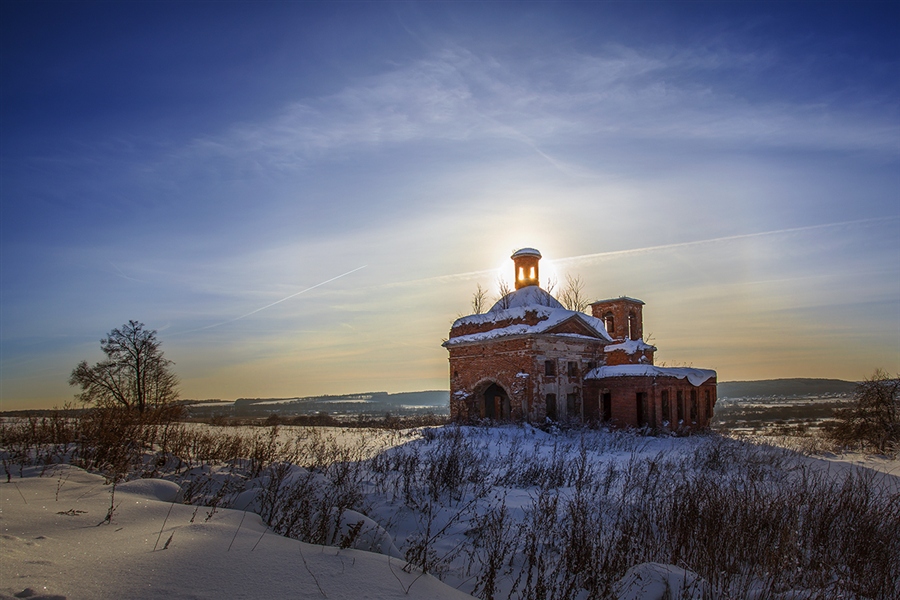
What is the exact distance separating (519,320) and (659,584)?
21.4m

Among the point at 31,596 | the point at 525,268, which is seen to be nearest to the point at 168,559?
the point at 31,596

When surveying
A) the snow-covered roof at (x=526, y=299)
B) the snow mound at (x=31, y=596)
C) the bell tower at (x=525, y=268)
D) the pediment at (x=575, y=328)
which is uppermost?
the bell tower at (x=525, y=268)

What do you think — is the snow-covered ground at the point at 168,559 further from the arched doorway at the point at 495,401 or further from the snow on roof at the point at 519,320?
the arched doorway at the point at 495,401

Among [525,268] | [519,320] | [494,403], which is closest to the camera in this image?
[519,320]

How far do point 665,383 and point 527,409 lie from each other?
780cm

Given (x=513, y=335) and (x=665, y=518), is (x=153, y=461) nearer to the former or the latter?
(x=665, y=518)

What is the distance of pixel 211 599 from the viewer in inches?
117

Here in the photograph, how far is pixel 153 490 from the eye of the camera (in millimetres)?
5668

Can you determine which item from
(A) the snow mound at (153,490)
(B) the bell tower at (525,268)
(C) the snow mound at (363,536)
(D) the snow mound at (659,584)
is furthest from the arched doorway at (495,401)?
(D) the snow mound at (659,584)

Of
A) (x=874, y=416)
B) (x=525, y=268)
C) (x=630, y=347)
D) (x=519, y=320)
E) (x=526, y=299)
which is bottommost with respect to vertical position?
(x=874, y=416)

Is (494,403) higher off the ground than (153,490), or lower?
lower

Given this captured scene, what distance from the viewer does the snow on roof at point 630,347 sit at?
102 ft

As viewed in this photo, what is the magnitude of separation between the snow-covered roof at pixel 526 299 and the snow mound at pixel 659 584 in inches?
908

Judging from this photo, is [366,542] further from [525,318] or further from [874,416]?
[874,416]
